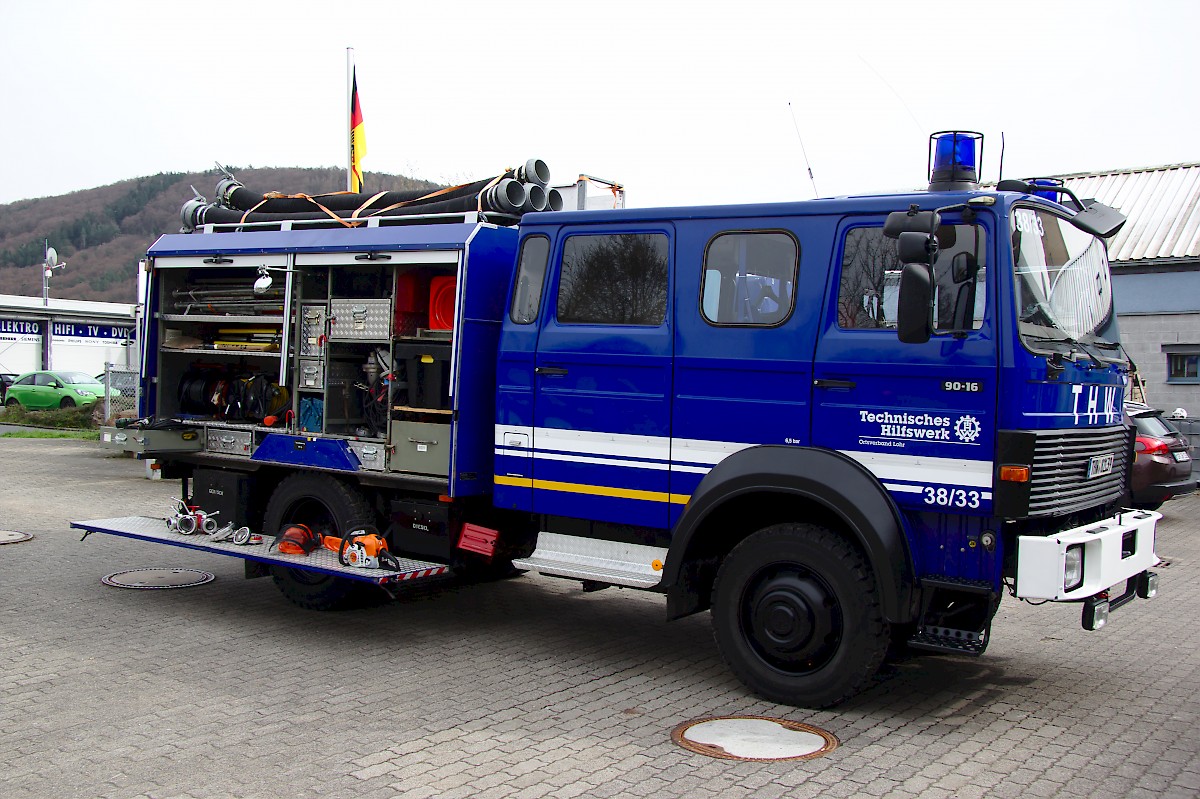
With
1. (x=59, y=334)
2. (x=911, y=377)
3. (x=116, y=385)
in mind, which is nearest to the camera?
(x=911, y=377)

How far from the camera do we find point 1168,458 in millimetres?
13234

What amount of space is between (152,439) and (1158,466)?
451 inches

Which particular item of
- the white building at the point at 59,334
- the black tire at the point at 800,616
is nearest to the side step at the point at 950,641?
the black tire at the point at 800,616

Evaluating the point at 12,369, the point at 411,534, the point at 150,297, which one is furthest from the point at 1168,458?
the point at 12,369

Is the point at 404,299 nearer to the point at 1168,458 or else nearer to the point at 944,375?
the point at 944,375

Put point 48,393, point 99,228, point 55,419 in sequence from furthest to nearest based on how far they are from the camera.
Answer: point 99,228 < point 48,393 < point 55,419

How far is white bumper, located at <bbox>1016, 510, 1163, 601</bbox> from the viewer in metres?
5.36

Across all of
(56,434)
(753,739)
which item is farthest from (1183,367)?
(56,434)

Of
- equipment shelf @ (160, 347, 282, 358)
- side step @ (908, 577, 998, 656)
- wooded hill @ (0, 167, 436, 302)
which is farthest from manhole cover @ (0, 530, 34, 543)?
wooded hill @ (0, 167, 436, 302)

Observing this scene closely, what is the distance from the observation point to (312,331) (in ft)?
27.0

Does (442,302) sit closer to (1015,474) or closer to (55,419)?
(1015,474)

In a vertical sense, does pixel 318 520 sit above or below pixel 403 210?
below

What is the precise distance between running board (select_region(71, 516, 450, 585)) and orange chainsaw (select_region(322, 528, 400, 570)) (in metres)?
0.05

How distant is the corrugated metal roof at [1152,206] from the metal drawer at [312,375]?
14577mm
